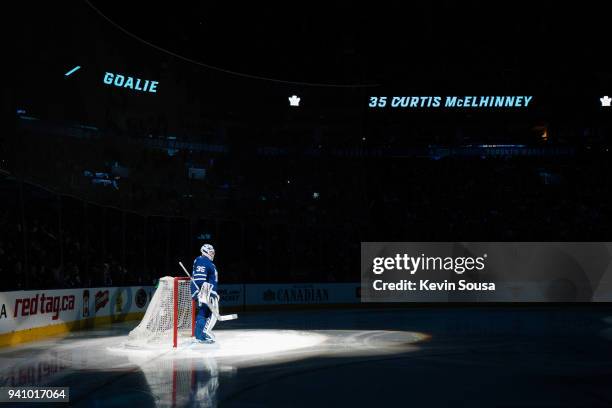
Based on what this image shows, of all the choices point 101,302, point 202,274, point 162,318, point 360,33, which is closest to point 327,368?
point 202,274

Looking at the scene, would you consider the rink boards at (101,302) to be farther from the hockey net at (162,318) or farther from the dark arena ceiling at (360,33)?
the dark arena ceiling at (360,33)

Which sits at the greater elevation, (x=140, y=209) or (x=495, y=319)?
(x=140, y=209)

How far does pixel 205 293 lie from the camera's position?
12.6 metres

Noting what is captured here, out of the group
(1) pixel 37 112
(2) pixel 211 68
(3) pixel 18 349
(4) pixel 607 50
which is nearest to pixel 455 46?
(4) pixel 607 50

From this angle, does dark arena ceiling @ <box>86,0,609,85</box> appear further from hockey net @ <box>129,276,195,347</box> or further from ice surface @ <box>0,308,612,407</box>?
ice surface @ <box>0,308,612,407</box>

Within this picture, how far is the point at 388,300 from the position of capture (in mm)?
28844

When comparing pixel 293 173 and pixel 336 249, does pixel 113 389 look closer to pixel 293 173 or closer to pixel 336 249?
pixel 336 249

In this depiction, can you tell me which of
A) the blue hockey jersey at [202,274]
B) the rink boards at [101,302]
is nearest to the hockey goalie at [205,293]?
the blue hockey jersey at [202,274]

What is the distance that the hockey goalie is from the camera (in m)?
12.7

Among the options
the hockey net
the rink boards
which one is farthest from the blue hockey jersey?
the rink boards

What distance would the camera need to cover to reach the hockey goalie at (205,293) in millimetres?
12664

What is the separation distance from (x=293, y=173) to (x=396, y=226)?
231 inches

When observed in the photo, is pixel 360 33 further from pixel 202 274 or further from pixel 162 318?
pixel 162 318

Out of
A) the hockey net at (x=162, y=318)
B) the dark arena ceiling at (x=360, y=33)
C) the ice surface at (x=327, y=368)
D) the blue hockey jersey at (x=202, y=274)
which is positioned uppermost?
the dark arena ceiling at (x=360, y=33)
